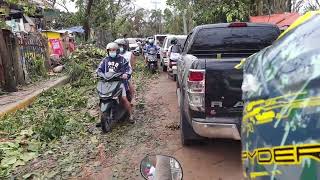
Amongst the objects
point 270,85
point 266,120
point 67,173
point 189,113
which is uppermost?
point 270,85

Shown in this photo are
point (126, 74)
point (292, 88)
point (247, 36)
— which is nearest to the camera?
point (292, 88)

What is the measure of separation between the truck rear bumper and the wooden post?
27.7ft

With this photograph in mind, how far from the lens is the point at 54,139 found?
7.71 m

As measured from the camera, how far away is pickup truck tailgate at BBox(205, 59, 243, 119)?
533cm

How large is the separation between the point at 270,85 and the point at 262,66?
152 millimetres

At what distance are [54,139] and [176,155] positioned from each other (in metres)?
2.38

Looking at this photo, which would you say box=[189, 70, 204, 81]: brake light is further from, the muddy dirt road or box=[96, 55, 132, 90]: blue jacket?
box=[96, 55, 132, 90]: blue jacket

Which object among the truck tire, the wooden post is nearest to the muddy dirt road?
the truck tire

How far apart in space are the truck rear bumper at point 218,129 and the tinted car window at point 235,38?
209cm

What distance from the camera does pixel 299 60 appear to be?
178 cm

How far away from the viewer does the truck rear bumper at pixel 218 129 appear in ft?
17.7

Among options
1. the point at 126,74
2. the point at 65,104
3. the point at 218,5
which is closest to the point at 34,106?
the point at 65,104

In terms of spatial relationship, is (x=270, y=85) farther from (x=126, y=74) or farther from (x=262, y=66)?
(x=126, y=74)

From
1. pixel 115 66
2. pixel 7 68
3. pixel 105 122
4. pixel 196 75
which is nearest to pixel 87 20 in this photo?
pixel 7 68
